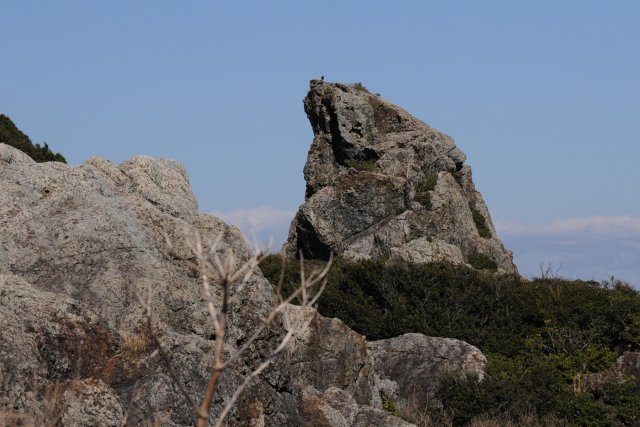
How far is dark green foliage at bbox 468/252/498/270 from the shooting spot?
1645 inches

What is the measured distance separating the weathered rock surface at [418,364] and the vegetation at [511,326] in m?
0.41

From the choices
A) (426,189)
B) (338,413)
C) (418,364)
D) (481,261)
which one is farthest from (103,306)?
(426,189)

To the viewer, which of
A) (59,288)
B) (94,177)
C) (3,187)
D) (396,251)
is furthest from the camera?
(396,251)

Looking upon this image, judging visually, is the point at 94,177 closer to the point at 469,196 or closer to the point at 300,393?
the point at 300,393

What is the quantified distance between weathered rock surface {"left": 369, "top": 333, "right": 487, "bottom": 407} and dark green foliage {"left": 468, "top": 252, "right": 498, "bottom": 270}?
1766 cm

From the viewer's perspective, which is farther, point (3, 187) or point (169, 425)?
point (3, 187)

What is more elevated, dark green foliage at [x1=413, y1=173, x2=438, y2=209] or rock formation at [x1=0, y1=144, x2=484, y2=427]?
dark green foliage at [x1=413, y1=173, x2=438, y2=209]

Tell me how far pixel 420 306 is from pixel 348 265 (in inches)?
154

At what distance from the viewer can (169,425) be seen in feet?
40.9

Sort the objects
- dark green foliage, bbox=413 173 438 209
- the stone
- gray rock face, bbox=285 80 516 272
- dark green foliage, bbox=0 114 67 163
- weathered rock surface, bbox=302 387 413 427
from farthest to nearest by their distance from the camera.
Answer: dark green foliage, bbox=413 173 438 209 → gray rock face, bbox=285 80 516 272 → dark green foliage, bbox=0 114 67 163 → the stone → weathered rock surface, bbox=302 387 413 427

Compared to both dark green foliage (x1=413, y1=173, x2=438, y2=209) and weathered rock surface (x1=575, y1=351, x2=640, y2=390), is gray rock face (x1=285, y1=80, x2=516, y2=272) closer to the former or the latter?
dark green foliage (x1=413, y1=173, x2=438, y2=209)

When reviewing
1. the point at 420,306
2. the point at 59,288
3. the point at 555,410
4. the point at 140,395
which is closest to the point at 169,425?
the point at 140,395

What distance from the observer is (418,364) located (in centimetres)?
2314

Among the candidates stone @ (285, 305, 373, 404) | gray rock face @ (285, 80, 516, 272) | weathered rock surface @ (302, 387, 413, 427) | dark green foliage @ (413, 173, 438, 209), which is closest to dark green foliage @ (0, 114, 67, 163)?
gray rock face @ (285, 80, 516, 272)
